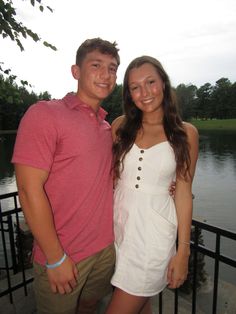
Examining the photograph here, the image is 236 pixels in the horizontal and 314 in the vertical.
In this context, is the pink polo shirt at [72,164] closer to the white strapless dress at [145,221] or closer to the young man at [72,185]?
the young man at [72,185]

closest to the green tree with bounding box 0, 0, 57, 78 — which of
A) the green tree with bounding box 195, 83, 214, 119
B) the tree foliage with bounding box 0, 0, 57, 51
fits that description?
the tree foliage with bounding box 0, 0, 57, 51

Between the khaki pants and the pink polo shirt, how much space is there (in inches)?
3.1

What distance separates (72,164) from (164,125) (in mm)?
865

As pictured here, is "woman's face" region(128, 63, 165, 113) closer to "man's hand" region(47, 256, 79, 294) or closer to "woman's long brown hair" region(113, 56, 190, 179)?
"woman's long brown hair" region(113, 56, 190, 179)

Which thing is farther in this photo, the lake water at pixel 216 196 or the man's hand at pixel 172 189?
the lake water at pixel 216 196

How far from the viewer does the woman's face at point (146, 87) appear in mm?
2289

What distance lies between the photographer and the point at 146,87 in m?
2.29

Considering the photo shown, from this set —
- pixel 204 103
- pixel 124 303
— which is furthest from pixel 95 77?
pixel 204 103

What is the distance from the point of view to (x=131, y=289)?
2.11 meters

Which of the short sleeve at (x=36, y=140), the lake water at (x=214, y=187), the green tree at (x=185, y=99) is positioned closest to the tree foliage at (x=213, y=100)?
the green tree at (x=185, y=99)

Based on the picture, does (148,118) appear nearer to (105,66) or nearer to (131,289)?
(105,66)

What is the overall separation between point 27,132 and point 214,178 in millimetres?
21865

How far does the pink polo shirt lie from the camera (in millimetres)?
1759

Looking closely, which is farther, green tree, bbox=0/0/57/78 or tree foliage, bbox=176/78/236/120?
tree foliage, bbox=176/78/236/120
